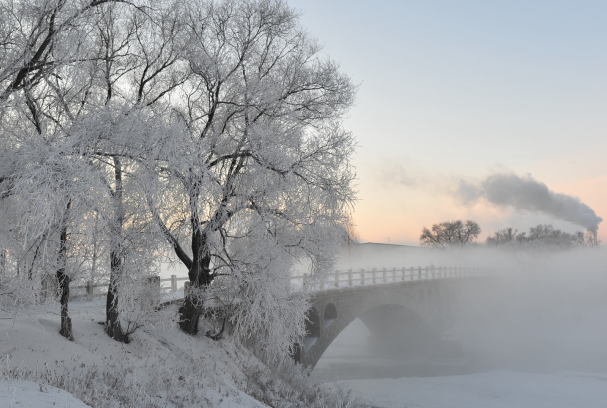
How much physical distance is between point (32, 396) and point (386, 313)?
30053mm

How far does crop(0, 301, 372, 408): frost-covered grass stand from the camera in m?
7.68

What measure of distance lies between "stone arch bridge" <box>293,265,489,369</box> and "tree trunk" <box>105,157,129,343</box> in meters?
4.62

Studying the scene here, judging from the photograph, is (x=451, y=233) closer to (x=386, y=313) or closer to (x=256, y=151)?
(x=386, y=313)

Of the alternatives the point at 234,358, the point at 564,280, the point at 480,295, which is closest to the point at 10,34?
the point at 234,358

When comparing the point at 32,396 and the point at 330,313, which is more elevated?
the point at 32,396

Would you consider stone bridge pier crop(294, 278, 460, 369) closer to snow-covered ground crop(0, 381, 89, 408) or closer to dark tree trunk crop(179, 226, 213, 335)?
dark tree trunk crop(179, 226, 213, 335)

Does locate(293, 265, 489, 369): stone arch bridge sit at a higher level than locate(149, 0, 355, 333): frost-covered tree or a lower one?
lower

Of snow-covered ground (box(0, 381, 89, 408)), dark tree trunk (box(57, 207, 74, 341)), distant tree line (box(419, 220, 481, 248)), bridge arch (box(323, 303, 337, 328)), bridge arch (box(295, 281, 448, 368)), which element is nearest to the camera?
snow-covered ground (box(0, 381, 89, 408))

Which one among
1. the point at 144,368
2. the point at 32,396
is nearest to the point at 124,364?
the point at 144,368

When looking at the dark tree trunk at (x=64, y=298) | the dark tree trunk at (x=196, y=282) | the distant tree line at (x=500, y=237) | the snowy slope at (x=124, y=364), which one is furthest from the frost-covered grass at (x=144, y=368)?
the distant tree line at (x=500, y=237)

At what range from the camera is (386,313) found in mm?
34000

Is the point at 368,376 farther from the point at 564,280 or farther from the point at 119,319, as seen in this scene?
the point at 564,280

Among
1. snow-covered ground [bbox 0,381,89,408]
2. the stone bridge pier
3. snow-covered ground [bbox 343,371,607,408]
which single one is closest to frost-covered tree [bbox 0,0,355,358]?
snow-covered ground [bbox 0,381,89,408]

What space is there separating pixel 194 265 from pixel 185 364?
2669mm
